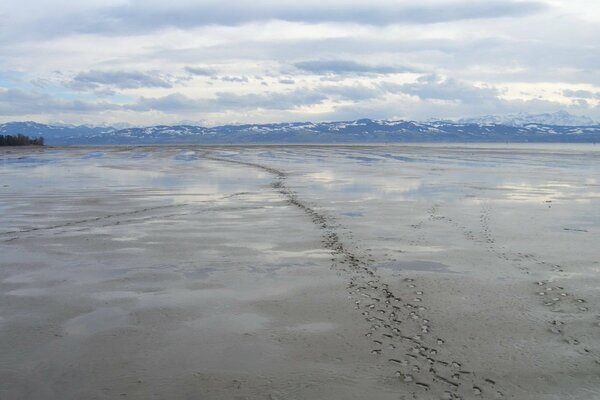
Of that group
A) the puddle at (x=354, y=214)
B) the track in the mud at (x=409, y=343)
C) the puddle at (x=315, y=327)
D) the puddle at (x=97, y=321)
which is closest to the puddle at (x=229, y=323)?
the puddle at (x=315, y=327)

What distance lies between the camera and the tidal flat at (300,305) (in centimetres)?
708

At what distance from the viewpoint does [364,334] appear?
8570 millimetres

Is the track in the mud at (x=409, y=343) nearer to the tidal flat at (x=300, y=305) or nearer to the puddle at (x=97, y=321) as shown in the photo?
the tidal flat at (x=300, y=305)

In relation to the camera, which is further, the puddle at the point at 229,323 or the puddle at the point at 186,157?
the puddle at the point at 186,157

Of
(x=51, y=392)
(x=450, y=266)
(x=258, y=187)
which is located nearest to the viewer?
(x=51, y=392)

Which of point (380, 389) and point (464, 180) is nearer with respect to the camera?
point (380, 389)

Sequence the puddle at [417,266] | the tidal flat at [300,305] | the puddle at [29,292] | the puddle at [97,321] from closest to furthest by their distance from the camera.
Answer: the tidal flat at [300,305] → the puddle at [97,321] → the puddle at [29,292] → the puddle at [417,266]

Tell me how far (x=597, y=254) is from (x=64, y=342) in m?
12.8

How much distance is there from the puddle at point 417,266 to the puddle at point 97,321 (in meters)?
6.08

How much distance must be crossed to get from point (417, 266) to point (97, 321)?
7281mm

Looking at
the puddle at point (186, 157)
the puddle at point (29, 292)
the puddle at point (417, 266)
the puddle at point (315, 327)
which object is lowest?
the puddle at point (315, 327)

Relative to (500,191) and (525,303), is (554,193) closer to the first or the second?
(500,191)

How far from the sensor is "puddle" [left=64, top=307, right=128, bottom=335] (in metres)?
8.88

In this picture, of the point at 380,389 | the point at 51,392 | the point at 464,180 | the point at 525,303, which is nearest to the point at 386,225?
the point at 525,303
